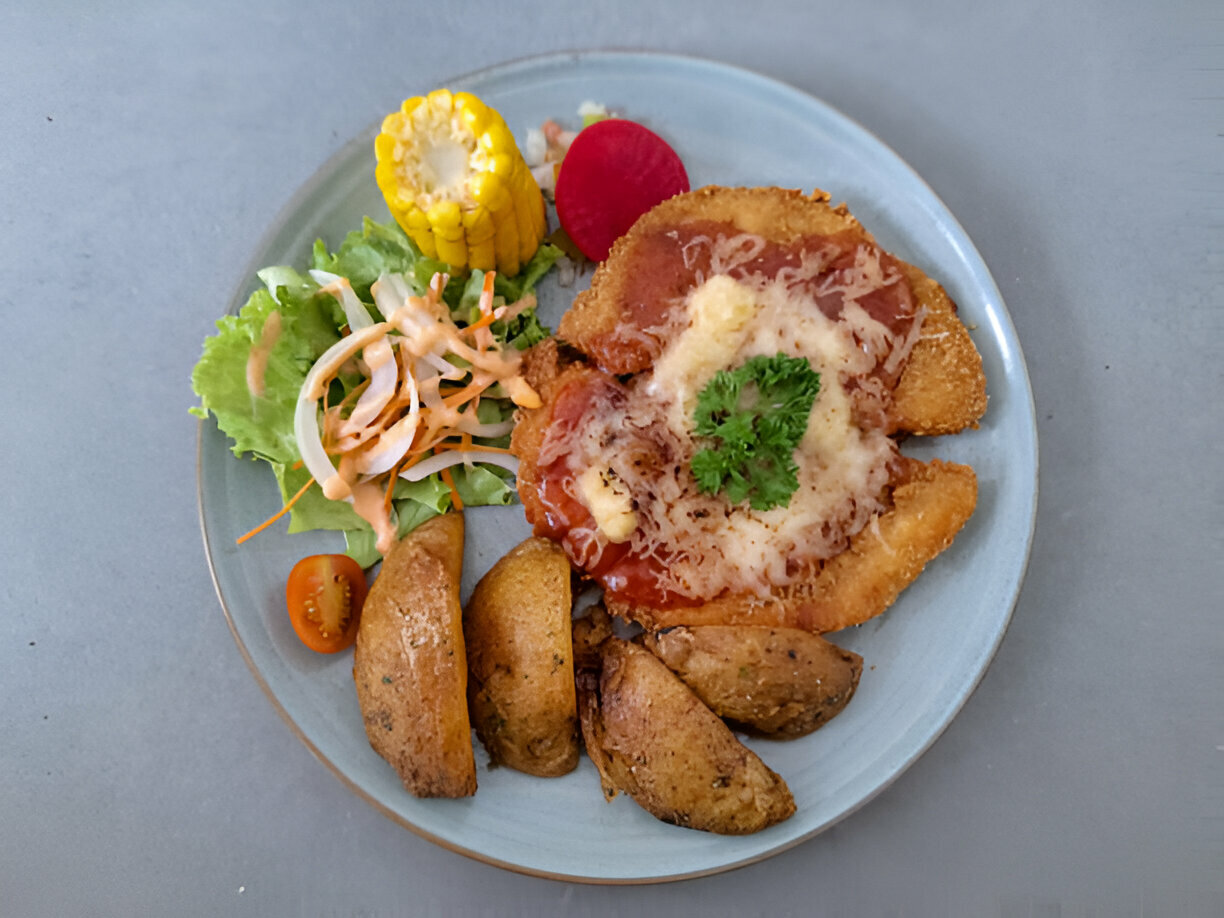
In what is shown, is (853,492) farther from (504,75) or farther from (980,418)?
(504,75)

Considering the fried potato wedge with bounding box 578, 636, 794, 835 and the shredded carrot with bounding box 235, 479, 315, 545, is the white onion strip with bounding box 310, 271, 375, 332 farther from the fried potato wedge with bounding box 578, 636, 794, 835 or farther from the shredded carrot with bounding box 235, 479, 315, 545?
the fried potato wedge with bounding box 578, 636, 794, 835

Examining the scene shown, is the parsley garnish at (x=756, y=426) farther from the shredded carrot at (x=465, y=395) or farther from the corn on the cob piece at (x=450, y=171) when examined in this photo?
the corn on the cob piece at (x=450, y=171)

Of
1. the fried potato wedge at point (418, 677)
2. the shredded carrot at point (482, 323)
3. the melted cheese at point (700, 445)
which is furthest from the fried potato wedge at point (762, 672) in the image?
the shredded carrot at point (482, 323)

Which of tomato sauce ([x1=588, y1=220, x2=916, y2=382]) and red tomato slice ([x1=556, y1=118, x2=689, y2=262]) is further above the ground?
red tomato slice ([x1=556, y1=118, x2=689, y2=262])

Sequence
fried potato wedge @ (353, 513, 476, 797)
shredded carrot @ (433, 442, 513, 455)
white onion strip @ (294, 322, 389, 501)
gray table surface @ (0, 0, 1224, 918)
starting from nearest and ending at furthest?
fried potato wedge @ (353, 513, 476, 797) < white onion strip @ (294, 322, 389, 501) < shredded carrot @ (433, 442, 513, 455) < gray table surface @ (0, 0, 1224, 918)

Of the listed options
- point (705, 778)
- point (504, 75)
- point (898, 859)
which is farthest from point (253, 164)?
point (898, 859)

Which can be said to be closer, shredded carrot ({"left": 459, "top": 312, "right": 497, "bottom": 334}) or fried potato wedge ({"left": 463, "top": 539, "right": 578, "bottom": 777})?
fried potato wedge ({"left": 463, "top": 539, "right": 578, "bottom": 777})

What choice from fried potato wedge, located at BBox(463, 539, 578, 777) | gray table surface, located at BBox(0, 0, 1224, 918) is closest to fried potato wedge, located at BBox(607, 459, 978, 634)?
fried potato wedge, located at BBox(463, 539, 578, 777)
